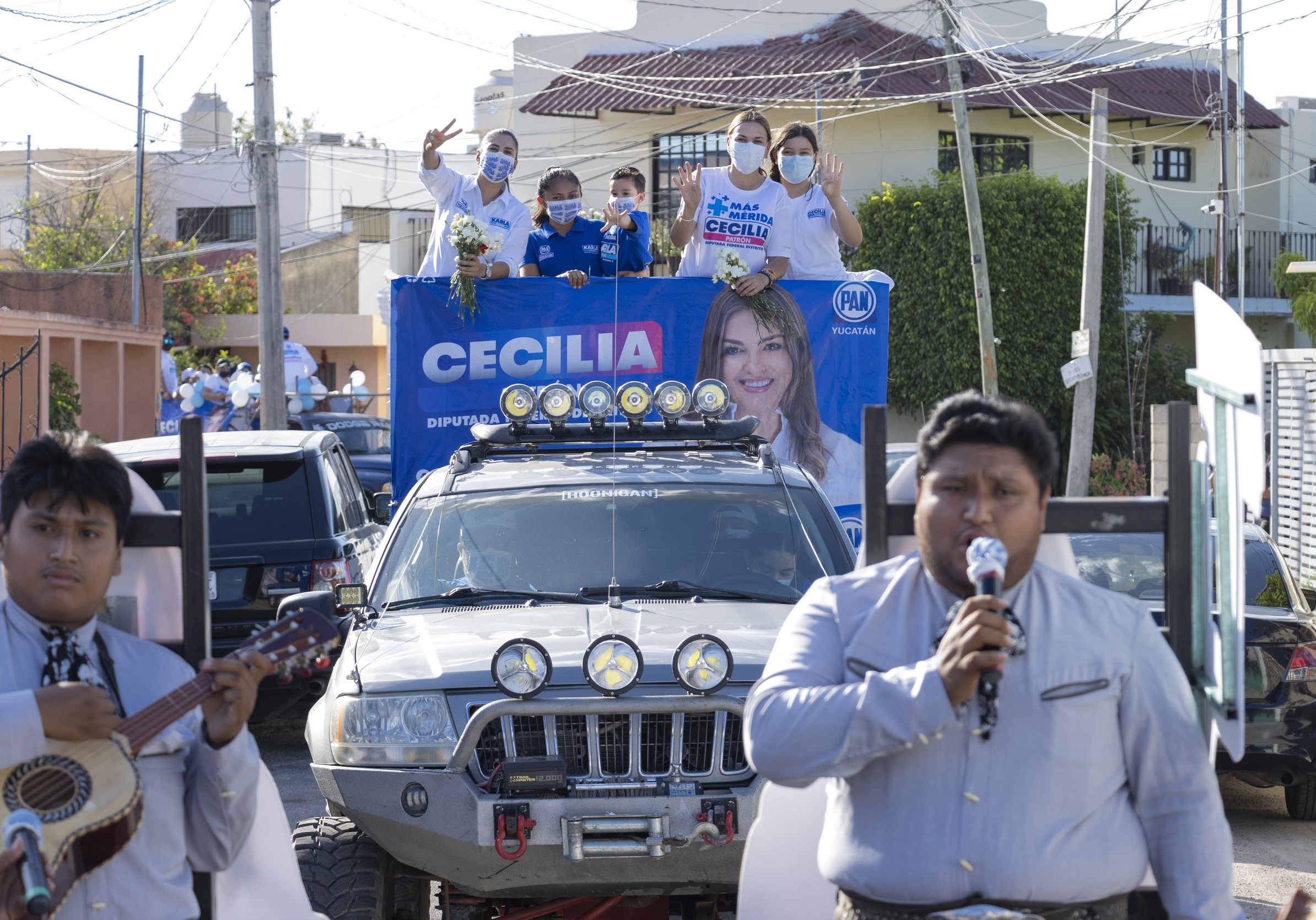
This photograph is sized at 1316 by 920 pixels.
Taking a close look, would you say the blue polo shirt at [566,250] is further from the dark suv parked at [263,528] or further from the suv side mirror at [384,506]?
the suv side mirror at [384,506]

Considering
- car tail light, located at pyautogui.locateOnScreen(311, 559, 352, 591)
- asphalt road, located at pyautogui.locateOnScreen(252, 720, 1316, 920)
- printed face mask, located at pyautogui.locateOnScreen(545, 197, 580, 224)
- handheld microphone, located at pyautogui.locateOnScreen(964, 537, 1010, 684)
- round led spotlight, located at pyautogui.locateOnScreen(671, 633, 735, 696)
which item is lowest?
asphalt road, located at pyautogui.locateOnScreen(252, 720, 1316, 920)

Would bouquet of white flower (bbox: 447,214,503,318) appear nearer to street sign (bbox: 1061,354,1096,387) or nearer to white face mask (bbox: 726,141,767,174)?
white face mask (bbox: 726,141,767,174)

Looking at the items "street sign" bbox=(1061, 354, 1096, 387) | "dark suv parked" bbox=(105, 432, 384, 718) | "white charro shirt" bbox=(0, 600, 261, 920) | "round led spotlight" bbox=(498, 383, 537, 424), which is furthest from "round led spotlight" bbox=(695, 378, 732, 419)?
"street sign" bbox=(1061, 354, 1096, 387)

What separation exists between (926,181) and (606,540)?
22945mm

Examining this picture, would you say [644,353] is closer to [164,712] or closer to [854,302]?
[854,302]

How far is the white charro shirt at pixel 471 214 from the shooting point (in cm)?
945

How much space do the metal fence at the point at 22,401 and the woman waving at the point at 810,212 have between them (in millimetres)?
8789

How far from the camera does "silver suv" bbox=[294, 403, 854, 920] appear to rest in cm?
457

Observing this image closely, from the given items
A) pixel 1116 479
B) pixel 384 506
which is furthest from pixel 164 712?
pixel 1116 479

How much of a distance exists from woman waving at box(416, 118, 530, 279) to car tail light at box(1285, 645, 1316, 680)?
509 cm

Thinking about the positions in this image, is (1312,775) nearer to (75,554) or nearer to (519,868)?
(519,868)

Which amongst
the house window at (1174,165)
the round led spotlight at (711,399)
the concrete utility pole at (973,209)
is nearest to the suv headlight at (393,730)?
the round led spotlight at (711,399)

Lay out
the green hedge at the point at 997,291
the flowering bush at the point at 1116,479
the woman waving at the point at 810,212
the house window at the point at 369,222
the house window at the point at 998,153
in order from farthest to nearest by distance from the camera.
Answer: the house window at the point at 369,222 → the house window at the point at 998,153 → the green hedge at the point at 997,291 → the flowering bush at the point at 1116,479 → the woman waving at the point at 810,212

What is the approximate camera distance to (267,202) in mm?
18969
